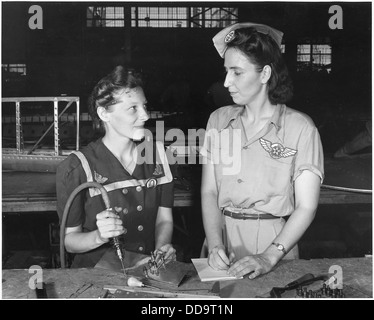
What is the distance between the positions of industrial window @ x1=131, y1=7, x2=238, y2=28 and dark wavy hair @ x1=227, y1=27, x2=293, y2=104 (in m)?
0.32

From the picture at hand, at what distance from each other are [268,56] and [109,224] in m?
1.02

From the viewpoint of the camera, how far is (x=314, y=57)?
9.35ft

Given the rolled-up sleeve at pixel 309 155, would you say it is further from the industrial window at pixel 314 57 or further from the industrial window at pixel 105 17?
the industrial window at pixel 105 17

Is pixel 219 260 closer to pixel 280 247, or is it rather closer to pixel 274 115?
pixel 280 247

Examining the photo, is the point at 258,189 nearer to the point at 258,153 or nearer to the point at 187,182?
the point at 258,153

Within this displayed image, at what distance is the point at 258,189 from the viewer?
2.20 meters

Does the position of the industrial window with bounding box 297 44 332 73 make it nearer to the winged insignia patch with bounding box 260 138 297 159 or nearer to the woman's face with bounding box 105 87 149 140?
the winged insignia patch with bounding box 260 138 297 159

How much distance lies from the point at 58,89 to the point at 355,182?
1.78 meters

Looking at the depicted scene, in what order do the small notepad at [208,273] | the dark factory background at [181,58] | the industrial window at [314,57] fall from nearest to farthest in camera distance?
the small notepad at [208,273] < the dark factory background at [181,58] < the industrial window at [314,57]

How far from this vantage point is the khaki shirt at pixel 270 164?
2189mm

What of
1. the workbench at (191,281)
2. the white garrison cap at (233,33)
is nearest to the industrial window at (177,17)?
the white garrison cap at (233,33)

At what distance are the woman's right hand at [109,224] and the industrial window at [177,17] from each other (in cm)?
116

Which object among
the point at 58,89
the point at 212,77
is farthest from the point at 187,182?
the point at 58,89
